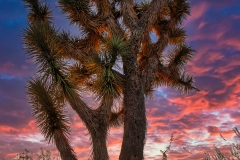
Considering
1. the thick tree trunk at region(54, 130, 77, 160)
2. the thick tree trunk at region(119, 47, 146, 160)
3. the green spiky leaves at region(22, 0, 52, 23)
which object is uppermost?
the green spiky leaves at region(22, 0, 52, 23)

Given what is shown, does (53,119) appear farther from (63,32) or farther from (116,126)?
(116,126)

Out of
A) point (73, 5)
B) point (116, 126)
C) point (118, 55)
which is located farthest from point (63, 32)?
point (116, 126)

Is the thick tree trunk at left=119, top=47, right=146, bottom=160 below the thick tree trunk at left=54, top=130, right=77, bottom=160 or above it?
above

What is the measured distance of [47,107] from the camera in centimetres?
662

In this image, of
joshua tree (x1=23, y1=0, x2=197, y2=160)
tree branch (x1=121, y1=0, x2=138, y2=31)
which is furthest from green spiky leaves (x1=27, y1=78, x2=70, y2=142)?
tree branch (x1=121, y1=0, x2=138, y2=31)

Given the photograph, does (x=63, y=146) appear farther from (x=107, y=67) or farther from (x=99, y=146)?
(x=107, y=67)

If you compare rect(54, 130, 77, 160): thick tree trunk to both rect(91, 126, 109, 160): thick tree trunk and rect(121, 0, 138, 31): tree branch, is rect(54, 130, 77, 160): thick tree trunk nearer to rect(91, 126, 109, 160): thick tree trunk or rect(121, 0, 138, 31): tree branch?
rect(91, 126, 109, 160): thick tree trunk

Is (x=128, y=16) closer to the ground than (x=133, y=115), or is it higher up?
higher up

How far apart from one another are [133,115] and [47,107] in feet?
6.96

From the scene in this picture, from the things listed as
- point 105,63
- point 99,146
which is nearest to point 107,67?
point 105,63

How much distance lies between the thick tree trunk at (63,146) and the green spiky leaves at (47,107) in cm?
9

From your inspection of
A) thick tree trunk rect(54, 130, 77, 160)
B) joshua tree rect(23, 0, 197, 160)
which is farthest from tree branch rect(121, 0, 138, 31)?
thick tree trunk rect(54, 130, 77, 160)

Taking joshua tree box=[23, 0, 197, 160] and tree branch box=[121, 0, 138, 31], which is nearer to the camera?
joshua tree box=[23, 0, 197, 160]

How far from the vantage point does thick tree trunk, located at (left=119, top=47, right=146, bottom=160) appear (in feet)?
24.4
